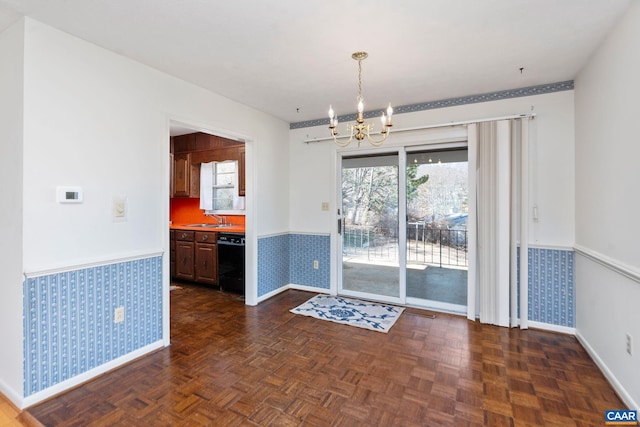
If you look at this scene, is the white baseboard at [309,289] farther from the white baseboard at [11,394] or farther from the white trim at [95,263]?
the white baseboard at [11,394]

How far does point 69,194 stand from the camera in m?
2.11

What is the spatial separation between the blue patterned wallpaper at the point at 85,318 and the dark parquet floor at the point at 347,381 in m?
0.17

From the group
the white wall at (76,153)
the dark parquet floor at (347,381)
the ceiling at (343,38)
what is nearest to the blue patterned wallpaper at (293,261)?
the dark parquet floor at (347,381)

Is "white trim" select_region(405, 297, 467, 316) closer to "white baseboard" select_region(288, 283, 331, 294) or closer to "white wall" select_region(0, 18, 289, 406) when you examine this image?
"white baseboard" select_region(288, 283, 331, 294)

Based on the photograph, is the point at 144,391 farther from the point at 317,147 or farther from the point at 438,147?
the point at 438,147

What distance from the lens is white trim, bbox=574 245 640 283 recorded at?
1839 millimetres

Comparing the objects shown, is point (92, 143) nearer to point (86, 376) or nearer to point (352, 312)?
point (86, 376)

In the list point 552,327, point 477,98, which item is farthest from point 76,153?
point 552,327

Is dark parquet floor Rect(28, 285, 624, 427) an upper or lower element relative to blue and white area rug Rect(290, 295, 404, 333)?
lower

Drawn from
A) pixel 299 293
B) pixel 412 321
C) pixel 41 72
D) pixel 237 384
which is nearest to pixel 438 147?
pixel 412 321

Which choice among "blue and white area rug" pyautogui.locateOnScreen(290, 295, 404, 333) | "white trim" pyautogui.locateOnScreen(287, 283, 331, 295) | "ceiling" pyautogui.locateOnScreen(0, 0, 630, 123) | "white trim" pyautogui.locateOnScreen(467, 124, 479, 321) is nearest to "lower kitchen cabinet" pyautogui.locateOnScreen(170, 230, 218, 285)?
"white trim" pyautogui.locateOnScreen(287, 283, 331, 295)

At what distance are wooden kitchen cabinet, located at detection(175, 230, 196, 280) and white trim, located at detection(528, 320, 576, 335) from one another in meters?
4.37

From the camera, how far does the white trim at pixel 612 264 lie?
6.03 feet

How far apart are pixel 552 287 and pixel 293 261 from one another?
3.08 metres
